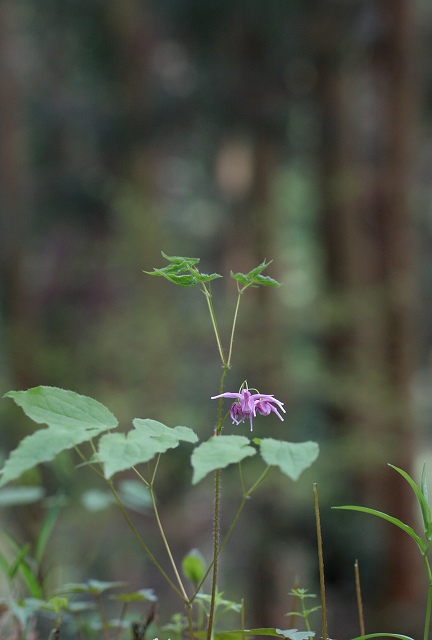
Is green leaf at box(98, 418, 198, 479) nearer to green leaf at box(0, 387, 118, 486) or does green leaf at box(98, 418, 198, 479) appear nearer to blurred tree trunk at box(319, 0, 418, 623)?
green leaf at box(0, 387, 118, 486)

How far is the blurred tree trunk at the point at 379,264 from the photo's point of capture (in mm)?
6812

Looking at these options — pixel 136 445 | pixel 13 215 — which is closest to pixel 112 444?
pixel 136 445

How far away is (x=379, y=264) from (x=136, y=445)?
6756 millimetres

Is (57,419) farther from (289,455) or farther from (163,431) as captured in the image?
(289,455)

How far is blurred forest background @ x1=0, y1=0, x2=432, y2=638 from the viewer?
6824 millimetres

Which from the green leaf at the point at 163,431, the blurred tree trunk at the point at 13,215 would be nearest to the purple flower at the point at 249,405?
the green leaf at the point at 163,431

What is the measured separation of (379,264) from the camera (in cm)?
721

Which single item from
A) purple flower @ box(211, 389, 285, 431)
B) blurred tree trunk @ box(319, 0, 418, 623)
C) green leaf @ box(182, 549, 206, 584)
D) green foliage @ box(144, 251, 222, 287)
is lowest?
green leaf @ box(182, 549, 206, 584)

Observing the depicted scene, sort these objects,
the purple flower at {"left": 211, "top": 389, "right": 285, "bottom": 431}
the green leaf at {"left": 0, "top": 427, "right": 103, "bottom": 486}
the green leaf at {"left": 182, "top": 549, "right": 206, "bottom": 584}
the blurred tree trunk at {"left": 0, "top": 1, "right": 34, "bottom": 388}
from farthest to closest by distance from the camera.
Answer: the blurred tree trunk at {"left": 0, "top": 1, "right": 34, "bottom": 388}
the green leaf at {"left": 182, "top": 549, "right": 206, "bottom": 584}
the purple flower at {"left": 211, "top": 389, "right": 285, "bottom": 431}
the green leaf at {"left": 0, "top": 427, "right": 103, "bottom": 486}

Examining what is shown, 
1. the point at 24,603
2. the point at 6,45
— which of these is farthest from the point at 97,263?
the point at 24,603

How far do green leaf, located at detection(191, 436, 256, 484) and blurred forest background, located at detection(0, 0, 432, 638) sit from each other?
19.3ft

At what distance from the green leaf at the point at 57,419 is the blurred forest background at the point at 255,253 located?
5.80 metres

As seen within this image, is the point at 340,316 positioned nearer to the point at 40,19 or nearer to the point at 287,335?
the point at 287,335

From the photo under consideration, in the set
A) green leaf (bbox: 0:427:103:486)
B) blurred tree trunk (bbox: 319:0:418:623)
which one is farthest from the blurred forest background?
green leaf (bbox: 0:427:103:486)
